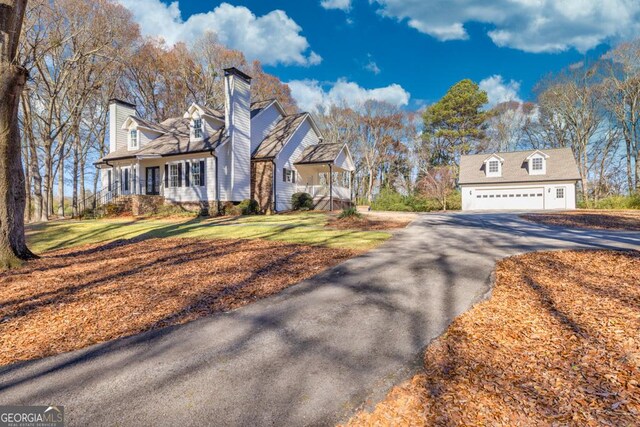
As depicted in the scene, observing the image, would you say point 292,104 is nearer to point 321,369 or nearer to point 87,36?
point 87,36

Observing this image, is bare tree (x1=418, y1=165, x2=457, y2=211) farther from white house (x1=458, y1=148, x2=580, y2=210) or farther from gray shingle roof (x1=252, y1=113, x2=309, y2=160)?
gray shingle roof (x1=252, y1=113, x2=309, y2=160)

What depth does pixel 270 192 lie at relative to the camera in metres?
19.8

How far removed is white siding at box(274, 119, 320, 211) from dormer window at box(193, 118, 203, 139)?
5.16 m

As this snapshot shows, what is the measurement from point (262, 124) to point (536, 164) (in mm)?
24353

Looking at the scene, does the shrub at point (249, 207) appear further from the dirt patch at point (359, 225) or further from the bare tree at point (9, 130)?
the bare tree at point (9, 130)

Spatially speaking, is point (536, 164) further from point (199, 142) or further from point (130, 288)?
point (130, 288)

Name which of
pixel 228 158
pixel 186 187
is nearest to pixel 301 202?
pixel 228 158

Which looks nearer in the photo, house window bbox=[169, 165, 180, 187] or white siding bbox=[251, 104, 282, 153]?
house window bbox=[169, 165, 180, 187]

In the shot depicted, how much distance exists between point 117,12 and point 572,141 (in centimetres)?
4128

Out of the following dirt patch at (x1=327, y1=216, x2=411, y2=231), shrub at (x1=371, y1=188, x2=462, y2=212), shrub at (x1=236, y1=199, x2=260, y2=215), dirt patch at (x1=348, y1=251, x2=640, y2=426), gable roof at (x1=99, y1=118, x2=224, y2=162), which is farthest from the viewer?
shrub at (x1=371, y1=188, x2=462, y2=212)

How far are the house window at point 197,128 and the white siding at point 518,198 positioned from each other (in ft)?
75.8

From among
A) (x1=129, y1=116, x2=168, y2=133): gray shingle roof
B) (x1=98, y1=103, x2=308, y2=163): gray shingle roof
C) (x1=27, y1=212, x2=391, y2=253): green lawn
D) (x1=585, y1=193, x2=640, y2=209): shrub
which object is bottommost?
(x1=27, y1=212, x2=391, y2=253): green lawn

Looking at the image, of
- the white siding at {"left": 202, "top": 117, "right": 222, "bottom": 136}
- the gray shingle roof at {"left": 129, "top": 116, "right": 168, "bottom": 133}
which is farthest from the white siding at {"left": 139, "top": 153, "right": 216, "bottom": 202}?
the gray shingle roof at {"left": 129, "top": 116, "right": 168, "bottom": 133}

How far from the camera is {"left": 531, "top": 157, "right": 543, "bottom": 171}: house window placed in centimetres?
2869
